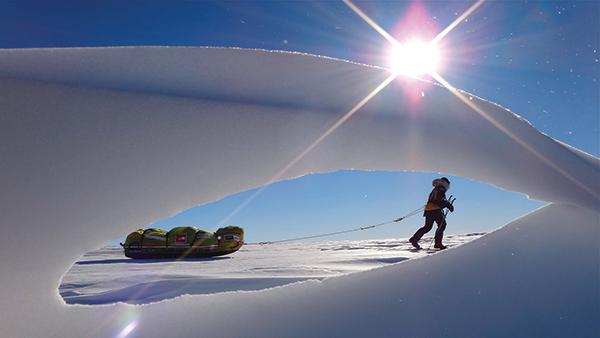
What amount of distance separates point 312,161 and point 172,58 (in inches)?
23.5

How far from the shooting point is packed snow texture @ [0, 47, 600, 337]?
121 cm

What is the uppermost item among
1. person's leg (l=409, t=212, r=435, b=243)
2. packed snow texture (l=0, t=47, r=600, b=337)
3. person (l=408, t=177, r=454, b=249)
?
person (l=408, t=177, r=454, b=249)

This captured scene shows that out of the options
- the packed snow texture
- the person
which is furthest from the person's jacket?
the packed snow texture

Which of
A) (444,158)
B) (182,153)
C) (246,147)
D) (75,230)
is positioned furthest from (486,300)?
(75,230)

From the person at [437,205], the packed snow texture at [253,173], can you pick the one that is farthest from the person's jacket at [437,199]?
the packed snow texture at [253,173]

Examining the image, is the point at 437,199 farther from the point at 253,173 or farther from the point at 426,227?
the point at 253,173

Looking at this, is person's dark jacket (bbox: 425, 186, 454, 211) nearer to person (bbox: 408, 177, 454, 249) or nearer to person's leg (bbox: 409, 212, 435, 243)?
person (bbox: 408, 177, 454, 249)

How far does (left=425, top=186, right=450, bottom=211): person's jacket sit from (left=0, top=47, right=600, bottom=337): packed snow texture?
443cm

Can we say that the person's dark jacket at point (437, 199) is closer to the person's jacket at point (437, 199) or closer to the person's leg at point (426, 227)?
the person's jacket at point (437, 199)

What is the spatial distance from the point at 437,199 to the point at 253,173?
5.12 meters

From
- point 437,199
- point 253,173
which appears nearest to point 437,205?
point 437,199

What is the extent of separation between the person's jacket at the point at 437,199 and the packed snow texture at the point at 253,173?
4.43 meters

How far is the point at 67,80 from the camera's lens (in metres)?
1.24

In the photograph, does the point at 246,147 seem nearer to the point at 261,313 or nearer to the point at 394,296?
the point at 261,313
